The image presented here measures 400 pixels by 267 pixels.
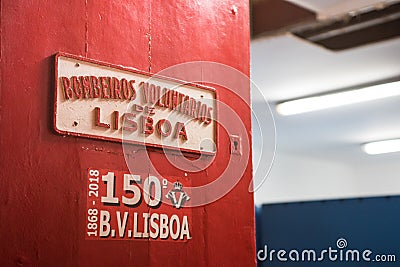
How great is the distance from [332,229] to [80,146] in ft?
14.1

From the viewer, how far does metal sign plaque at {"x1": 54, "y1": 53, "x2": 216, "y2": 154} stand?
181 centimetres

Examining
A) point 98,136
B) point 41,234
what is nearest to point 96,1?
point 98,136

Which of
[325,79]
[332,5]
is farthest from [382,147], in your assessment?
[332,5]

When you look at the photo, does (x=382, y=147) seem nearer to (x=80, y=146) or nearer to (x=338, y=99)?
(x=338, y=99)

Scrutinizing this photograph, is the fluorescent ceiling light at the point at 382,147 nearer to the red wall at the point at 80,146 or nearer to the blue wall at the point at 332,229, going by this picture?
the blue wall at the point at 332,229

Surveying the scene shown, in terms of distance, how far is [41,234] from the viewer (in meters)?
1.68

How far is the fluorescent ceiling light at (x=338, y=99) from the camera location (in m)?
6.81

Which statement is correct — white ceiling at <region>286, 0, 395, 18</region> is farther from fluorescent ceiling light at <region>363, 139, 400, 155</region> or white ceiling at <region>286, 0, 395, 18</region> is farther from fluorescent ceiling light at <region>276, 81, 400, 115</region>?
fluorescent ceiling light at <region>363, 139, 400, 155</region>

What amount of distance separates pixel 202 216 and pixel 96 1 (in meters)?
0.76

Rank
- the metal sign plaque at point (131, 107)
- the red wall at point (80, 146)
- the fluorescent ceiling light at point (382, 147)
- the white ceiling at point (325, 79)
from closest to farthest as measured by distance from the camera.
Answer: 1. the red wall at point (80, 146)
2. the metal sign plaque at point (131, 107)
3. the white ceiling at point (325, 79)
4. the fluorescent ceiling light at point (382, 147)

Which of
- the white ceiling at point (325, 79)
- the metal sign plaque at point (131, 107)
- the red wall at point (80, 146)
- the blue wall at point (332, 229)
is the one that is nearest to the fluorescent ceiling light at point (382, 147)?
the white ceiling at point (325, 79)

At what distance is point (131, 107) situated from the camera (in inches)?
77.4

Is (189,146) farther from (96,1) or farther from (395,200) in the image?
(395,200)

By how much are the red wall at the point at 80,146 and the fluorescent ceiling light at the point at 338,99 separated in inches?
190
